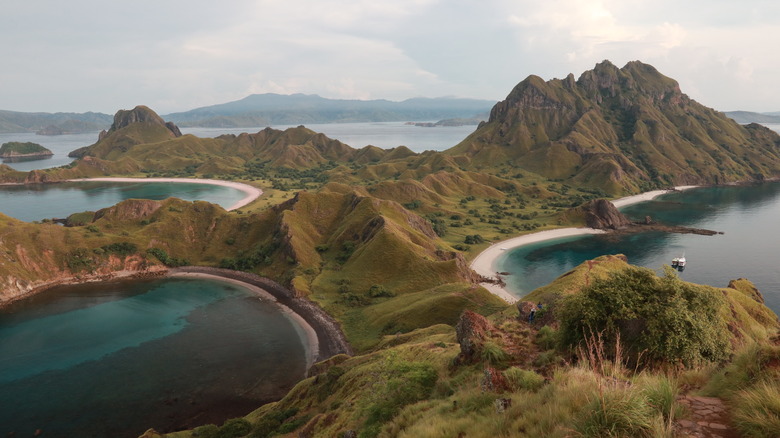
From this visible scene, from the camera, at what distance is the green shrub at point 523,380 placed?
16.9 m

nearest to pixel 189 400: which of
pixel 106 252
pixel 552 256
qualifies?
pixel 106 252

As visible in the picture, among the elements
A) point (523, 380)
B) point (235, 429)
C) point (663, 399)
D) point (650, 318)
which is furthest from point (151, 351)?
point (663, 399)

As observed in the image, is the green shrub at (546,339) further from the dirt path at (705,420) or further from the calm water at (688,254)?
the calm water at (688,254)

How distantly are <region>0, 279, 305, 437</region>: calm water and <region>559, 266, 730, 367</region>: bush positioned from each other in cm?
5604

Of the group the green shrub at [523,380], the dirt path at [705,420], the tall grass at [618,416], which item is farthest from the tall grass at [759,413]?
the green shrub at [523,380]

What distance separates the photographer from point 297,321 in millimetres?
87938

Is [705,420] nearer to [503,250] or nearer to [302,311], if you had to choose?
[302,311]

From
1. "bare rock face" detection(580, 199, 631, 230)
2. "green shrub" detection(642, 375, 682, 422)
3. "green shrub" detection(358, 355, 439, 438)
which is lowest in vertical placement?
"bare rock face" detection(580, 199, 631, 230)

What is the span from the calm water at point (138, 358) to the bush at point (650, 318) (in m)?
56.0

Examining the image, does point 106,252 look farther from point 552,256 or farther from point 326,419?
point 552,256

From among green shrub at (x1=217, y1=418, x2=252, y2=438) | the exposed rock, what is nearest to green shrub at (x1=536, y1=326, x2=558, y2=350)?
the exposed rock

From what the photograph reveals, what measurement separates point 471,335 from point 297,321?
2669 inches

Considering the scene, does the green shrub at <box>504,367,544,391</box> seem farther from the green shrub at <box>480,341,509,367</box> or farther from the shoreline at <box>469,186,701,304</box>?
the shoreline at <box>469,186,701,304</box>

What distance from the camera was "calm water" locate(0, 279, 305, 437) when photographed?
5853 centimetres
